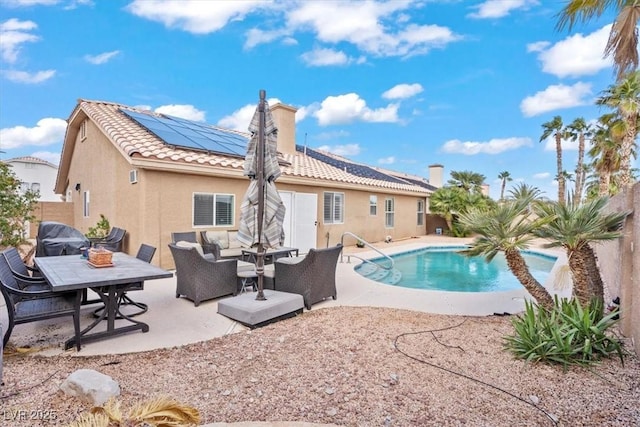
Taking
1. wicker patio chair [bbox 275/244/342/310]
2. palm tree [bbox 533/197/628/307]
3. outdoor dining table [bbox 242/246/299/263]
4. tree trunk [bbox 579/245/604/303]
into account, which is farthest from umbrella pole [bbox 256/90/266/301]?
tree trunk [bbox 579/245/604/303]

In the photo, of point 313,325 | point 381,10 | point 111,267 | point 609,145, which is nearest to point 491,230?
point 313,325

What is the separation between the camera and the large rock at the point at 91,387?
2.68 meters

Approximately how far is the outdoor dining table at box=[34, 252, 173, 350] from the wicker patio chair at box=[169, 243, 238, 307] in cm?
74

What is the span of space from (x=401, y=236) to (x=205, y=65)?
12944mm

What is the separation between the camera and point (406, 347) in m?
3.93

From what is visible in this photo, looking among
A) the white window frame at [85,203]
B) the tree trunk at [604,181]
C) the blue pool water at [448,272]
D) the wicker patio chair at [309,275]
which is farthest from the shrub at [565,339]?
the tree trunk at [604,181]

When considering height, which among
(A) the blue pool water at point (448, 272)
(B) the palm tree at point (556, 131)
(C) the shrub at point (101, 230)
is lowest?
(A) the blue pool water at point (448, 272)

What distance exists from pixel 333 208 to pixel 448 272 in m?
5.16

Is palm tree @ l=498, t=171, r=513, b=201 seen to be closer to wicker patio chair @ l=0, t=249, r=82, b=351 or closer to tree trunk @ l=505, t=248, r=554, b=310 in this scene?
tree trunk @ l=505, t=248, r=554, b=310

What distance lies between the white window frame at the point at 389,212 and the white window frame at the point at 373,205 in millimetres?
896

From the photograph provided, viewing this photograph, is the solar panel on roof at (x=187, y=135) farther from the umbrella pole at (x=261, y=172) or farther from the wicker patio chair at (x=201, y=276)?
the umbrella pole at (x=261, y=172)

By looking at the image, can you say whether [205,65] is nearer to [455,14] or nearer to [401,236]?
[455,14]

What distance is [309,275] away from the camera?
563 cm

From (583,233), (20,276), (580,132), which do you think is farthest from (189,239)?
(580,132)
